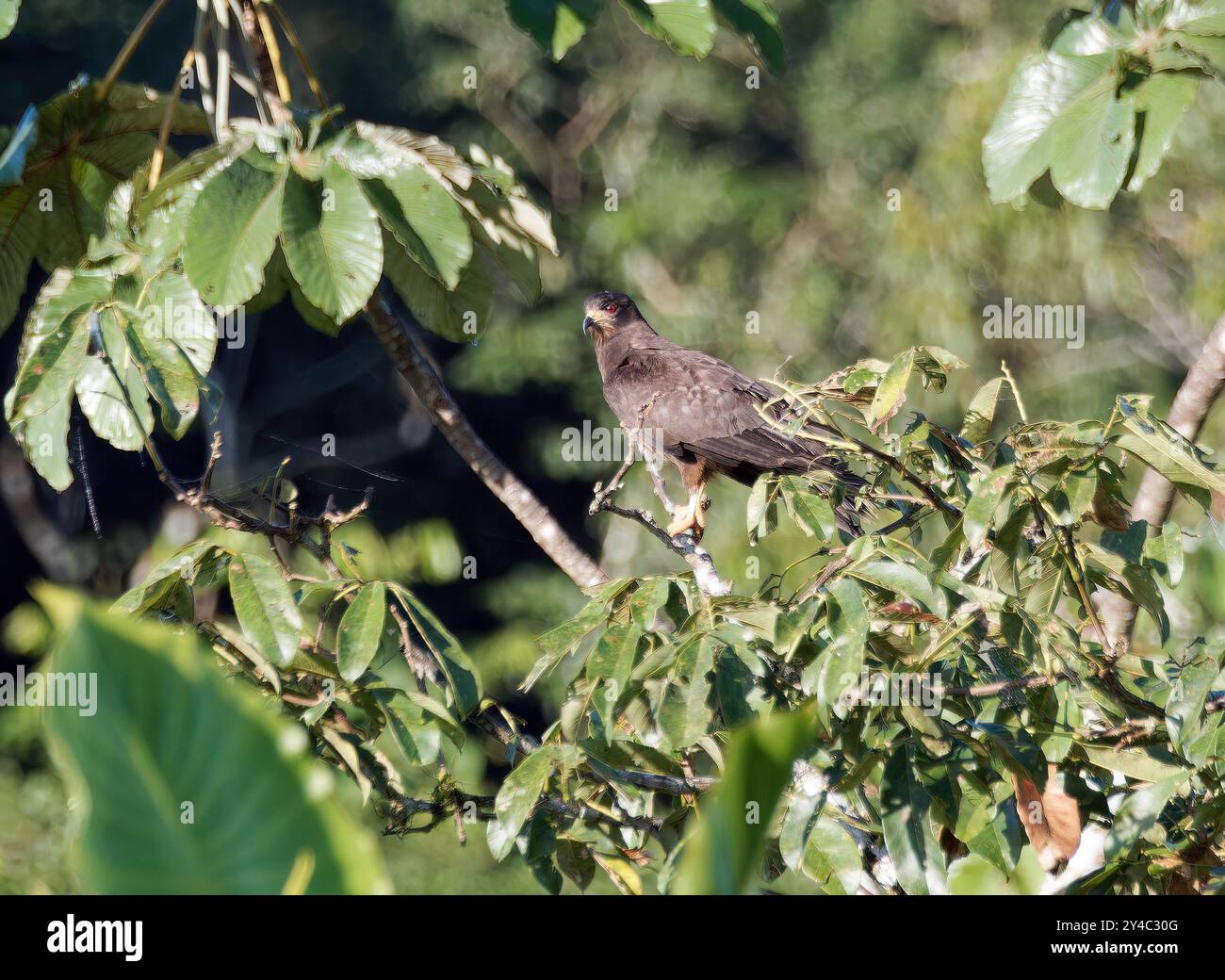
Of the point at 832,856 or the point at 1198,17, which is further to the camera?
the point at 1198,17

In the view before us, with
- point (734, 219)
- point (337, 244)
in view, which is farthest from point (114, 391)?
point (734, 219)

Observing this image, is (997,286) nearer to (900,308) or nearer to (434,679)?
(900,308)

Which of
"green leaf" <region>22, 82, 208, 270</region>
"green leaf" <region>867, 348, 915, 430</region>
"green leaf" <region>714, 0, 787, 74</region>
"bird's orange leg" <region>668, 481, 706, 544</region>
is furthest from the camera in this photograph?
"bird's orange leg" <region>668, 481, 706, 544</region>

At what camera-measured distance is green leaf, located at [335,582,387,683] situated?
174 cm

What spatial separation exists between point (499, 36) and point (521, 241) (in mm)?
9538

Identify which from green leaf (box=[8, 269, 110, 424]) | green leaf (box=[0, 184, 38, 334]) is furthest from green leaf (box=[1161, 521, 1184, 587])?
green leaf (box=[0, 184, 38, 334])

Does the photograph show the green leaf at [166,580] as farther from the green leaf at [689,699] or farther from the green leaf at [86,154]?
the green leaf at [86,154]

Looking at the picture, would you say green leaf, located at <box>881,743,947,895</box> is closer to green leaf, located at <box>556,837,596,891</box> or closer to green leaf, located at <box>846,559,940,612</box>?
green leaf, located at <box>846,559,940,612</box>

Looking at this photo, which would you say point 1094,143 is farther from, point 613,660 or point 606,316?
point 606,316

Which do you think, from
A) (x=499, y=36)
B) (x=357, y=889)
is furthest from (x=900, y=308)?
(x=357, y=889)

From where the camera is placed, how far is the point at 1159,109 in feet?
5.94

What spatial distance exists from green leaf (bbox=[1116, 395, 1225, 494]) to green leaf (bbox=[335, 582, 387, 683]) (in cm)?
108

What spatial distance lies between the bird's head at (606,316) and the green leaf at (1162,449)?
11.8 feet

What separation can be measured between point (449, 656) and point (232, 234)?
75 cm
